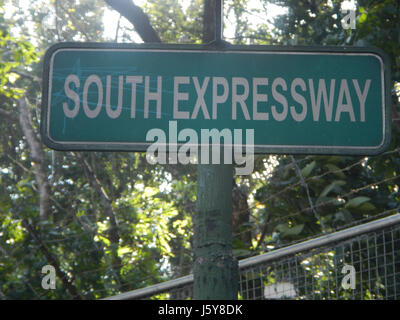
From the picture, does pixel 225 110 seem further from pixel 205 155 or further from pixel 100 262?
pixel 100 262

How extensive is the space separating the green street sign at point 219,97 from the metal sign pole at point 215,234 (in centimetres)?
11

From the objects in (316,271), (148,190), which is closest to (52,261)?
(316,271)

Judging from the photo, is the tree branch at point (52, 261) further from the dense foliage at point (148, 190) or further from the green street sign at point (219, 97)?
the green street sign at point (219, 97)

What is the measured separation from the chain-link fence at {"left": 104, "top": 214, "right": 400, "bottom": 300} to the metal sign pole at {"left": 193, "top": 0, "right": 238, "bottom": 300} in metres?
1.17

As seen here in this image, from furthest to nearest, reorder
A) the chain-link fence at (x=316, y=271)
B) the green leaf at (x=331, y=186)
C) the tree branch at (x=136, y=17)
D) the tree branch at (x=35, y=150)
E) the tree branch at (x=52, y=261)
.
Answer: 1. the tree branch at (x=35, y=150)
2. the tree branch at (x=52, y=261)
3. the tree branch at (x=136, y=17)
4. the green leaf at (x=331, y=186)
5. the chain-link fence at (x=316, y=271)

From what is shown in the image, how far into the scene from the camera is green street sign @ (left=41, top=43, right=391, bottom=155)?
1.54 metres

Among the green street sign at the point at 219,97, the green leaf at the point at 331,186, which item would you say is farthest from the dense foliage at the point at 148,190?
the green street sign at the point at 219,97

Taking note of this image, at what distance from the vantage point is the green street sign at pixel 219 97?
1542mm

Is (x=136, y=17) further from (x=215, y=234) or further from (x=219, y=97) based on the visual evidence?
(x=215, y=234)

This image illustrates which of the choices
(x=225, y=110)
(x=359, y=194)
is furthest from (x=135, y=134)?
(x=359, y=194)

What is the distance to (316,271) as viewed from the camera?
109 inches

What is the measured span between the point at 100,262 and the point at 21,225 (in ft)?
3.33

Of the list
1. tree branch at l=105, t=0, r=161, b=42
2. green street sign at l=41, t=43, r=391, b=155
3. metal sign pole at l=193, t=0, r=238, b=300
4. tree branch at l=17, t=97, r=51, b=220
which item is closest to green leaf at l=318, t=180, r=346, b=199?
tree branch at l=105, t=0, r=161, b=42

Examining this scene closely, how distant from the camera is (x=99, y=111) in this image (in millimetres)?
1565
